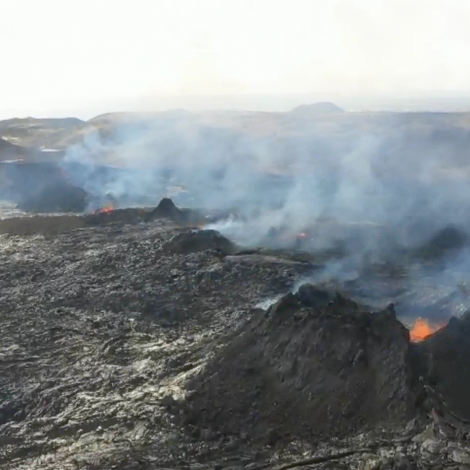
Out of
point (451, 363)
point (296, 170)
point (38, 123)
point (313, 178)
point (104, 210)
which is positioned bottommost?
point (451, 363)

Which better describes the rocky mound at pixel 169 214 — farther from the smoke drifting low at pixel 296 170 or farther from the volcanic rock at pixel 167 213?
the smoke drifting low at pixel 296 170

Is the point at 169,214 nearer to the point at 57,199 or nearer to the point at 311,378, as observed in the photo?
the point at 57,199

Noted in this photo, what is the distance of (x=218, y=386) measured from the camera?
9.38m

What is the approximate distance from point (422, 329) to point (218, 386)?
183 inches

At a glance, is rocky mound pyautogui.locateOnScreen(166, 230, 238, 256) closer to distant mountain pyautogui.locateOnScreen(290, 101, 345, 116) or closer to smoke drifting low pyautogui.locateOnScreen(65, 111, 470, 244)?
smoke drifting low pyautogui.locateOnScreen(65, 111, 470, 244)

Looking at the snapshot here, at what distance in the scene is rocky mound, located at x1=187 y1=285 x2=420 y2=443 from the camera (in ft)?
26.9

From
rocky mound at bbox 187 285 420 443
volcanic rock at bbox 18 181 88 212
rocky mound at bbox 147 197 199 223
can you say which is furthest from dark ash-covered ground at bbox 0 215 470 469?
volcanic rock at bbox 18 181 88 212

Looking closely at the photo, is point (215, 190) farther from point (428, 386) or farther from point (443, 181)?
point (428, 386)

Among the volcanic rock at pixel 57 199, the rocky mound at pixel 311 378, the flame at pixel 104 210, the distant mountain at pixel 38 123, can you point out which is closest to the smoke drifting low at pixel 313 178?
the flame at pixel 104 210

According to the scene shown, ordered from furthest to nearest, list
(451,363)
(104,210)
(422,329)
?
(104,210) → (422,329) → (451,363)

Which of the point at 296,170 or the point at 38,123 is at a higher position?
the point at 38,123

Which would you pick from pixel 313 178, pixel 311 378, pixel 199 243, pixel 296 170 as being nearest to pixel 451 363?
pixel 311 378

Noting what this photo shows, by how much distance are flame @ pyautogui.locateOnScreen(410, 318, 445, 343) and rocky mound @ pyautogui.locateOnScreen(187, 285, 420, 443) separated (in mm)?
2113

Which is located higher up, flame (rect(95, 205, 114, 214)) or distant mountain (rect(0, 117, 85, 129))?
distant mountain (rect(0, 117, 85, 129))
